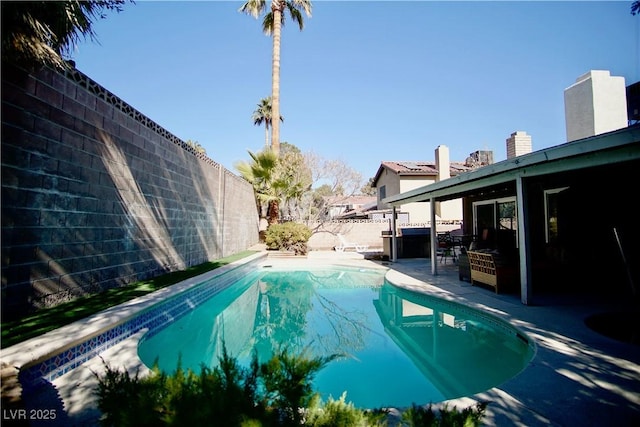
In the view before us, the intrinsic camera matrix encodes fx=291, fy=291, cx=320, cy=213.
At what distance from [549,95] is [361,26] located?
9.98m

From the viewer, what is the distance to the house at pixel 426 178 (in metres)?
18.6

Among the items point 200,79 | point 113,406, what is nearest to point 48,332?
point 113,406

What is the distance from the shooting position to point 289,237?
14688 mm

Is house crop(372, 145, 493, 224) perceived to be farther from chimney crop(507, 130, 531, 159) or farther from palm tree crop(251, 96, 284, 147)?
palm tree crop(251, 96, 284, 147)

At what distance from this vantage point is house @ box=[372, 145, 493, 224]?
18.6 meters

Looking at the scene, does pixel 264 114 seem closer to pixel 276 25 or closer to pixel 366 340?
pixel 276 25

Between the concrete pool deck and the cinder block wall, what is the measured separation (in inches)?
68.2

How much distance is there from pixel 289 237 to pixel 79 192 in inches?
404

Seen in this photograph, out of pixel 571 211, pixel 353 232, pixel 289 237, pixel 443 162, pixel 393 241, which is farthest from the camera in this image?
pixel 353 232

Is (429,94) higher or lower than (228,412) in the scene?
higher

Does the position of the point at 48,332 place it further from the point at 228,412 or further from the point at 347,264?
the point at 347,264

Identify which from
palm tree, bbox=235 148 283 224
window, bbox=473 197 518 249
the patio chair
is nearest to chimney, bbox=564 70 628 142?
window, bbox=473 197 518 249

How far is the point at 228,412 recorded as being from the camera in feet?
4.18

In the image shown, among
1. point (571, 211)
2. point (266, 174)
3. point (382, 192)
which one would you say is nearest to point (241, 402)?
point (571, 211)
